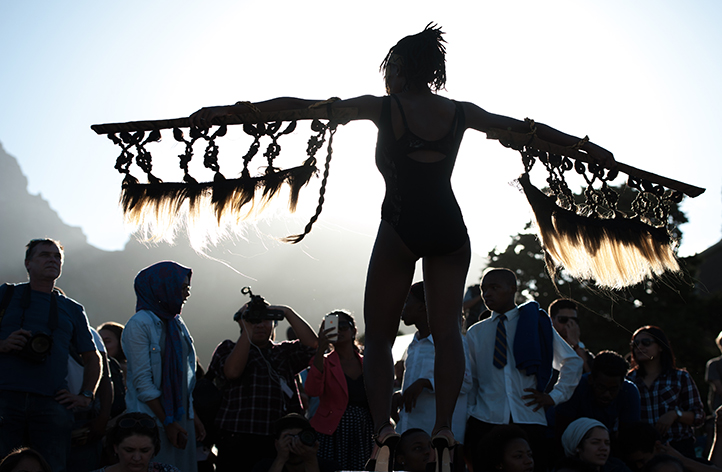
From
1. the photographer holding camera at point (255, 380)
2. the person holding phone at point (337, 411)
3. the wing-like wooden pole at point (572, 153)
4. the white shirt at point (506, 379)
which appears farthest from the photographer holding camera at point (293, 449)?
the wing-like wooden pole at point (572, 153)

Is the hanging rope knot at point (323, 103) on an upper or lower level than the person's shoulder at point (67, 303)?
upper

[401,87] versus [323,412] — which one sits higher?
[401,87]

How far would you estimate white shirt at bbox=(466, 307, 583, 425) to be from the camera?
4328mm

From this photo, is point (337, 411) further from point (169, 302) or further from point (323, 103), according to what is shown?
point (323, 103)

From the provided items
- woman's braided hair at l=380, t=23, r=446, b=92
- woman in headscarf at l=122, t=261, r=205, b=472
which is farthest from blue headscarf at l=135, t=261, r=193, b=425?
woman's braided hair at l=380, t=23, r=446, b=92

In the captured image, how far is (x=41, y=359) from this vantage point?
409 centimetres

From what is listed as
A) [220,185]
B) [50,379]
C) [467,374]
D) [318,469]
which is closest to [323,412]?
[318,469]

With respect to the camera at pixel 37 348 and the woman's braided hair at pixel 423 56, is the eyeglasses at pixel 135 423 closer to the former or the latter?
the camera at pixel 37 348

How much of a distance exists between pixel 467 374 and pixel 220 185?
2260mm

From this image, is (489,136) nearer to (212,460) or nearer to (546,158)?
(546,158)

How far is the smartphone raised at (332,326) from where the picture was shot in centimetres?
484

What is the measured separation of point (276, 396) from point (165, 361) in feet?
2.89

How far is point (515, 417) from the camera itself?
427cm

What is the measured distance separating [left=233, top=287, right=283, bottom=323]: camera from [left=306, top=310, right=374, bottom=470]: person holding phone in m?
0.39
